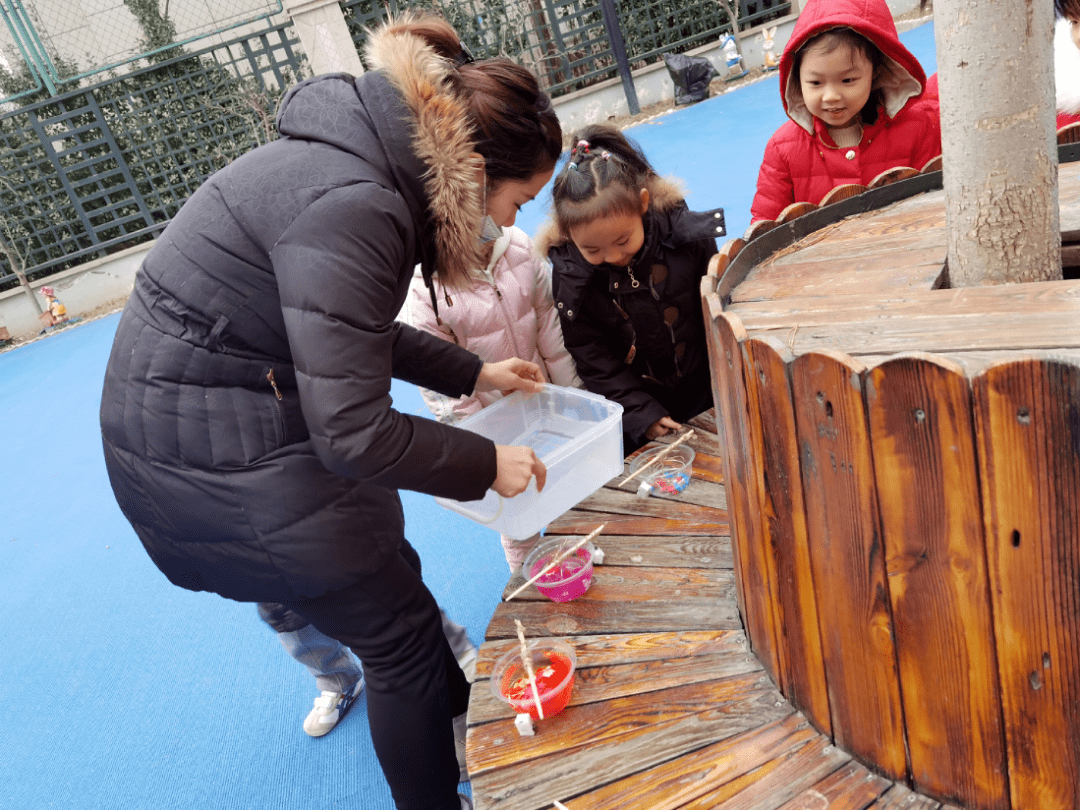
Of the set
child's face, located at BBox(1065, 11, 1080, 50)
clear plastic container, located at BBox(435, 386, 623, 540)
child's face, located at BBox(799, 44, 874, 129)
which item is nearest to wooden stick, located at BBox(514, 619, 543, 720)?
clear plastic container, located at BBox(435, 386, 623, 540)

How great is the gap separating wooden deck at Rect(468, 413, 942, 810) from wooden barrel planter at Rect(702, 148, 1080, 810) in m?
0.07

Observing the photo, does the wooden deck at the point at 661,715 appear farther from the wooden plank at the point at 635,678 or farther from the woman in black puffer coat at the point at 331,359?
the woman in black puffer coat at the point at 331,359

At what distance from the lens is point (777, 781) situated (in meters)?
1.20

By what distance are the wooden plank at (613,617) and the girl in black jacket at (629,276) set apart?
733 mm

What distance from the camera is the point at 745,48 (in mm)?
11031

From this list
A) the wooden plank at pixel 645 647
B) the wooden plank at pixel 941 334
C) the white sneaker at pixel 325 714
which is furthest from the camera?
the white sneaker at pixel 325 714

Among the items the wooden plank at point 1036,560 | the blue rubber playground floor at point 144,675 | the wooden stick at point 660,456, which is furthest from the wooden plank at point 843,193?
the blue rubber playground floor at point 144,675

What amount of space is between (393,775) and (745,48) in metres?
11.5

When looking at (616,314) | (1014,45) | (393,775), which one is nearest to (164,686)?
(393,775)

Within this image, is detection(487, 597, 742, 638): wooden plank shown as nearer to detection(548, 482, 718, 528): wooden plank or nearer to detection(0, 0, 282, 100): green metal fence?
detection(548, 482, 718, 528): wooden plank

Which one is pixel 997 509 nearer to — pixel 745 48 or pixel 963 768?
pixel 963 768

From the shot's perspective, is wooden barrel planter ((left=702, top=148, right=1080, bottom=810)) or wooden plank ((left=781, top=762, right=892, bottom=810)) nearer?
wooden barrel planter ((left=702, top=148, right=1080, bottom=810))

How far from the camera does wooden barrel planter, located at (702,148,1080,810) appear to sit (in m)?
0.86

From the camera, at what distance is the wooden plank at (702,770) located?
4.02ft
